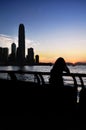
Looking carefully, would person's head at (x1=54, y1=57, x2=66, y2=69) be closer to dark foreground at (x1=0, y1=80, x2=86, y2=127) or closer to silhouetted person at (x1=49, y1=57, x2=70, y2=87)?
silhouetted person at (x1=49, y1=57, x2=70, y2=87)

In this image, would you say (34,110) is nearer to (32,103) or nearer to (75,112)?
(32,103)

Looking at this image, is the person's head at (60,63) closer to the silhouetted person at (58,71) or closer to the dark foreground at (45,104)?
the silhouetted person at (58,71)

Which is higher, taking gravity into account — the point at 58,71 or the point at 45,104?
the point at 58,71

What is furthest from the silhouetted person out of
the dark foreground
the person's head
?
the dark foreground

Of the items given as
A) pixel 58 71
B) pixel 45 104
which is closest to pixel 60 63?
pixel 58 71

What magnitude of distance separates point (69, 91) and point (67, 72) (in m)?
1.13

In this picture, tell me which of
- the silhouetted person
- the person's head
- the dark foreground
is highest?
the person's head

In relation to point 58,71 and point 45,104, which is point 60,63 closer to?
point 58,71

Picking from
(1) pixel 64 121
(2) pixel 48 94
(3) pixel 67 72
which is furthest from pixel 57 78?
(1) pixel 64 121

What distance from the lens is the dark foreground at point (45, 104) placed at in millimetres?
7184

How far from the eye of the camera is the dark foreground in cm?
718

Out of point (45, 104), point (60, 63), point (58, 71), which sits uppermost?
point (60, 63)

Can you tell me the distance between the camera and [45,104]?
7340 millimetres

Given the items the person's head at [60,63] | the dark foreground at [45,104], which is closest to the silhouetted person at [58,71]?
the person's head at [60,63]
